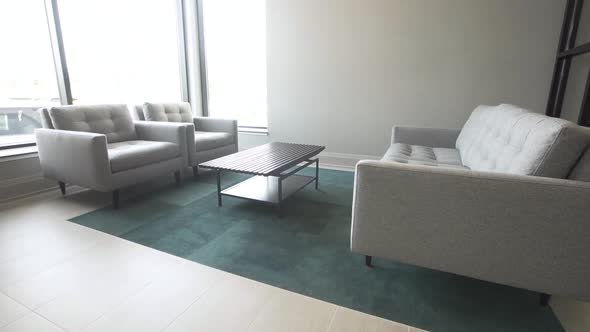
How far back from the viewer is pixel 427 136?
2875mm

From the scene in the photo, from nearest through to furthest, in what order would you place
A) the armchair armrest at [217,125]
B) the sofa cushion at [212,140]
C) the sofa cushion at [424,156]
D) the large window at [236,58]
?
the sofa cushion at [424,156] < the sofa cushion at [212,140] < the armchair armrest at [217,125] < the large window at [236,58]

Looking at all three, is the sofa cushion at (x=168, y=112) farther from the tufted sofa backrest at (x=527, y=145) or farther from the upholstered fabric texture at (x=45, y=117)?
the tufted sofa backrest at (x=527, y=145)

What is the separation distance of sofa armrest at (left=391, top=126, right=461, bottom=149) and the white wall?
1.85 feet

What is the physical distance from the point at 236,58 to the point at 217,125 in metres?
1.27

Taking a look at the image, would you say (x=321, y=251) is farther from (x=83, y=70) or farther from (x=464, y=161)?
(x=83, y=70)

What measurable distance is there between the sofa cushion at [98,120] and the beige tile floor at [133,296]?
109 cm

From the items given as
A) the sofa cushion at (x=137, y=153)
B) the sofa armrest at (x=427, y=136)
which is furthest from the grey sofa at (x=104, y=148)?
the sofa armrest at (x=427, y=136)

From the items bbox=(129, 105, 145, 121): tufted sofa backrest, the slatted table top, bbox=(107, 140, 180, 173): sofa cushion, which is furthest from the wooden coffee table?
bbox=(129, 105, 145, 121): tufted sofa backrest

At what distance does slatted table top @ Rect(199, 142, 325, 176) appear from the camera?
2212 mm

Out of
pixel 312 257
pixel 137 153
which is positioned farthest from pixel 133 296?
pixel 137 153

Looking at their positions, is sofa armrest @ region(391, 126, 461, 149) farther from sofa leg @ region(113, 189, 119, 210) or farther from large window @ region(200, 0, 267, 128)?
sofa leg @ region(113, 189, 119, 210)

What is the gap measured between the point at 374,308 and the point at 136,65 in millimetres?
4051

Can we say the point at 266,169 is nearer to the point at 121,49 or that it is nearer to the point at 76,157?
the point at 76,157

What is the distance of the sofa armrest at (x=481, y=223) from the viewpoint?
1.15m
